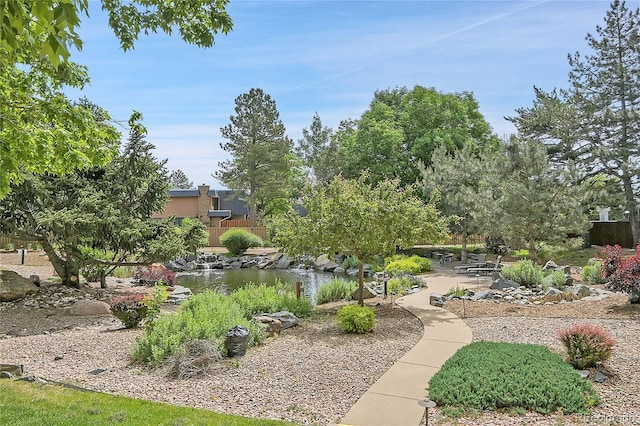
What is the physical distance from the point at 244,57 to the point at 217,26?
8.44 feet

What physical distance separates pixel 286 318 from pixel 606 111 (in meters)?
20.1

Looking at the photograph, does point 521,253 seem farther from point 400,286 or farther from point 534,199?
point 400,286

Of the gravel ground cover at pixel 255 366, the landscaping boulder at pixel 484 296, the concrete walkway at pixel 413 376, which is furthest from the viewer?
the landscaping boulder at pixel 484 296

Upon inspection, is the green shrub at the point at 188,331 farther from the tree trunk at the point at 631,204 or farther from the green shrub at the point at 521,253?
the tree trunk at the point at 631,204

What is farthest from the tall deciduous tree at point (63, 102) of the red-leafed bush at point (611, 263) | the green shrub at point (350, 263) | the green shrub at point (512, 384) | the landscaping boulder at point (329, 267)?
the landscaping boulder at point (329, 267)

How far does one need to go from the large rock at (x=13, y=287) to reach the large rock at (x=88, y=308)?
2.22 m

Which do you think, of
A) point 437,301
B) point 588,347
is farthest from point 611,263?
point 588,347

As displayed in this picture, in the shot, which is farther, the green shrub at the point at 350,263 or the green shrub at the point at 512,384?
the green shrub at the point at 350,263

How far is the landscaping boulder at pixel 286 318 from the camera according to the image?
30.2ft

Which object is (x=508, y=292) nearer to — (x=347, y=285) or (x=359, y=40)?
(x=347, y=285)

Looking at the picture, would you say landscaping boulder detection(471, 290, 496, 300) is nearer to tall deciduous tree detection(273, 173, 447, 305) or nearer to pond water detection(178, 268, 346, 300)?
tall deciduous tree detection(273, 173, 447, 305)

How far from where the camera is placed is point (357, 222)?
9.98 metres

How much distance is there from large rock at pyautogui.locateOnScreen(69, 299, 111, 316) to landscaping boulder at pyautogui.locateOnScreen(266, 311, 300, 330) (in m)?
4.40

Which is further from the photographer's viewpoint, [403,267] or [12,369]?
[403,267]
